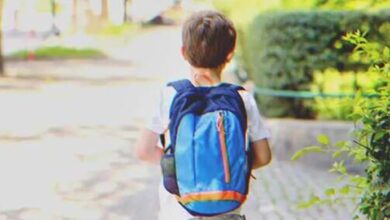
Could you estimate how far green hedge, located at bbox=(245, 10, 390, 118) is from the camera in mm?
10055

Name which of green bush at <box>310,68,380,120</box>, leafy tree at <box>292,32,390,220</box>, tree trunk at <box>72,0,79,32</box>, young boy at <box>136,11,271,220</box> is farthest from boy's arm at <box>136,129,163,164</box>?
tree trunk at <box>72,0,79,32</box>

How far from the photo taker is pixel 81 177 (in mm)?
8961

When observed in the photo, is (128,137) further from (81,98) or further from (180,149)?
(180,149)

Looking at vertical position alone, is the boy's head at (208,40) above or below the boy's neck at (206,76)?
above

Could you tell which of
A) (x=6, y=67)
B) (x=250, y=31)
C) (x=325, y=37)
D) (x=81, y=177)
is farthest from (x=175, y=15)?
(x=6, y=67)

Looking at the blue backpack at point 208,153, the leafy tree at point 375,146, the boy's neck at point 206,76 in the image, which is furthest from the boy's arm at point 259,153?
the leafy tree at point 375,146

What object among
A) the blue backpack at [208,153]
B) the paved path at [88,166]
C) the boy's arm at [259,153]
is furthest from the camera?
the paved path at [88,166]

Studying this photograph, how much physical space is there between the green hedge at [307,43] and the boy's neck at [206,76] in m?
6.64

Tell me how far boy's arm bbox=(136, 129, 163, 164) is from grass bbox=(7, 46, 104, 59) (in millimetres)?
21341

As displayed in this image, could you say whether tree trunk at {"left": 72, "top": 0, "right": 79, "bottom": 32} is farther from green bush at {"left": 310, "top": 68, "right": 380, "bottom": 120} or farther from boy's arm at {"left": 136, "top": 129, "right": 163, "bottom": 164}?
A: boy's arm at {"left": 136, "top": 129, "right": 163, "bottom": 164}

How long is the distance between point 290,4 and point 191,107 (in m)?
8.58

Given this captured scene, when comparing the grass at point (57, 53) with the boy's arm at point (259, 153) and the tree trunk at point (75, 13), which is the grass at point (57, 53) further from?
the boy's arm at point (259, 153)

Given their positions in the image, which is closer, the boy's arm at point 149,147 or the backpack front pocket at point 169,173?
the backpack front pocket at point 169,173

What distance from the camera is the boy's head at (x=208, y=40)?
3365 mm
